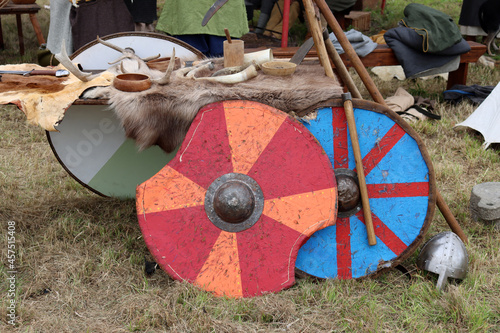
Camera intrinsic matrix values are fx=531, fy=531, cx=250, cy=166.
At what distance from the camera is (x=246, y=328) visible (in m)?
2.03

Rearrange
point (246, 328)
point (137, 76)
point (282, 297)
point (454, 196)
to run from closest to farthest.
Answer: point (246, 328)
point (282, 297)
point (137, 76)
point (454, 196)

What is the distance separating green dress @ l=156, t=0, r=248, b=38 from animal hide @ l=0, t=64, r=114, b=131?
1.35 meters

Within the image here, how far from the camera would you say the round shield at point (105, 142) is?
2.82 metres

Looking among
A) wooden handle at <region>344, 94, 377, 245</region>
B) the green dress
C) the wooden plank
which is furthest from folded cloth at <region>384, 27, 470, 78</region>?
wooden handle at <region>344, 94, 377, 245</region>

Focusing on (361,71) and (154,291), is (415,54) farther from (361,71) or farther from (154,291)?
(154,291)

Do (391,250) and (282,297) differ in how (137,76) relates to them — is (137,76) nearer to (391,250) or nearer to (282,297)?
(282,297)

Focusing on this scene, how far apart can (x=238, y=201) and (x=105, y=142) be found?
106 cm

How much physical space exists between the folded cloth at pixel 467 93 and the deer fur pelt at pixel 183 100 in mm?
2747

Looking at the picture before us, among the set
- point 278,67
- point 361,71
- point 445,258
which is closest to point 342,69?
point 361,71

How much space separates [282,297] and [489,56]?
5102 millimetres

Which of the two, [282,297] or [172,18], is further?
[172,18]

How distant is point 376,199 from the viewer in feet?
7.50

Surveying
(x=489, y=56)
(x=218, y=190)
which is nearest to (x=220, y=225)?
(x=218, y=190)

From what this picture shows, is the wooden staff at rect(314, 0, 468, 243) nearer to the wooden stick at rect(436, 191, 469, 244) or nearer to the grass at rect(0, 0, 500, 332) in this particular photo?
the wooden stick at rect(436, 191, 469, 244)
